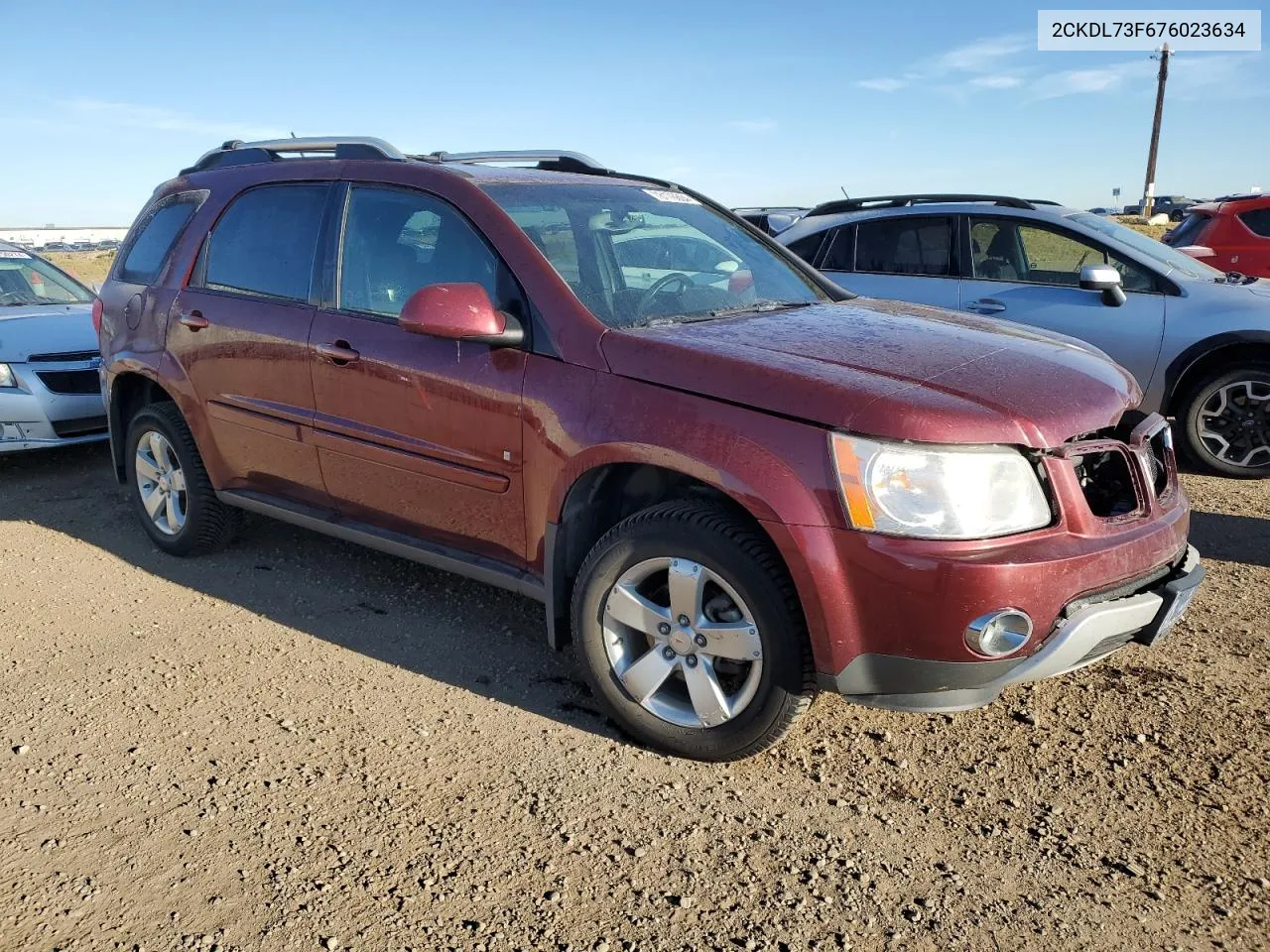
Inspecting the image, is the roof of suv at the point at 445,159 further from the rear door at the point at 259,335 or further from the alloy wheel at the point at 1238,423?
the alloy wheel at the point at 1238,423

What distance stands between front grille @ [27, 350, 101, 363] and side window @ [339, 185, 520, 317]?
11.5 feet

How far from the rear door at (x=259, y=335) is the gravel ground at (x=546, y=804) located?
0.71 metres

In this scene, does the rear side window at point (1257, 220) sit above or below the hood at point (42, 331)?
above

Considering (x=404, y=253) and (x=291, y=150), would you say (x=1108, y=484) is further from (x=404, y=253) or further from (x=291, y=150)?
(x=291, y=150)

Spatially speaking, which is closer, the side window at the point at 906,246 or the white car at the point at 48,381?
the white car at the point at 48,381

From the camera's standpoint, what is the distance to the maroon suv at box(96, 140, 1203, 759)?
2.69 m

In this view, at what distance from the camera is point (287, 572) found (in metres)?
4.81

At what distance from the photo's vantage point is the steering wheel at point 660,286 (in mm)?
3475

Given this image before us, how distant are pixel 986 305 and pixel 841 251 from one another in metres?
1.21

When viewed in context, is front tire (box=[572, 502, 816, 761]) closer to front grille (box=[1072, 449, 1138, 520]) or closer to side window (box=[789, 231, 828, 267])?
front grille (box=[1072, 449, 1138, 520])

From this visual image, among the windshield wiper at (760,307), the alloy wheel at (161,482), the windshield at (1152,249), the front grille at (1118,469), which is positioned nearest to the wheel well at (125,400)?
the alloy wheel at (161,482)

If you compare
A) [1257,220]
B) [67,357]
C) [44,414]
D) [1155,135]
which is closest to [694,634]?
[44,414]

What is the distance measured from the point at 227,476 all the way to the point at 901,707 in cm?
322

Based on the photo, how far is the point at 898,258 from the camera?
284 inches
